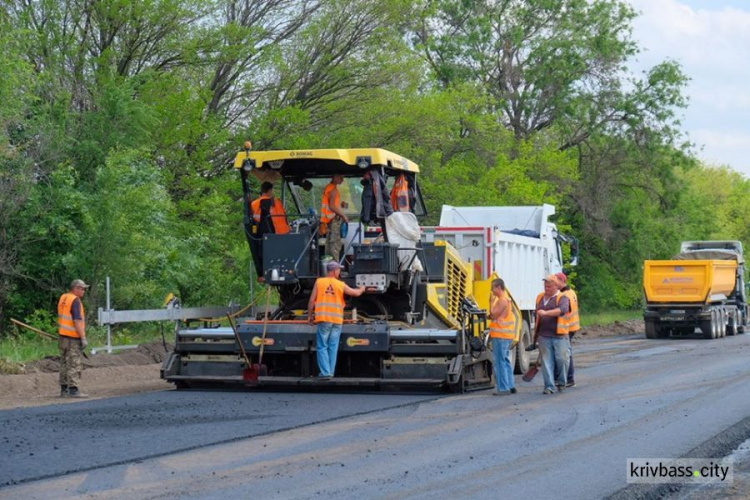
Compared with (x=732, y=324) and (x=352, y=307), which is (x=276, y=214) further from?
(x=732, y=324)

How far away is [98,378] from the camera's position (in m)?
17.4

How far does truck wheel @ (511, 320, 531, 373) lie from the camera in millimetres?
18873

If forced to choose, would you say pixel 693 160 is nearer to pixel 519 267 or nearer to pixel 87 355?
pixel 519 267

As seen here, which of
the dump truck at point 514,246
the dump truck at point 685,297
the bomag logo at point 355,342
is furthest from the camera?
the dump truck at point 685,297

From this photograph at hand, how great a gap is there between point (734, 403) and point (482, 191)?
2342 centimetres

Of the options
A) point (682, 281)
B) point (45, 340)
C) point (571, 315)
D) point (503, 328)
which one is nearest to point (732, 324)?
point (682, 281)

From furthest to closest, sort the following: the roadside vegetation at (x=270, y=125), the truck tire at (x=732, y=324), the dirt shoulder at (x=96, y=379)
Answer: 1. the truck tire at (x=732, y=324)
2. the roadside vegetation at (x=270, y=125)
3. the dirt shoulder at (x=96, y=379)

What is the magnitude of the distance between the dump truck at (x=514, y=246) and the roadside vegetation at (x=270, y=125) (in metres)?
7.07

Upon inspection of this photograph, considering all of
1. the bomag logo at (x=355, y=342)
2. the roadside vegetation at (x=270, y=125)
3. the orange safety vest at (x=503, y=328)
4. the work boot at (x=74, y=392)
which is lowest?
the work boot at (x=74, y=392)

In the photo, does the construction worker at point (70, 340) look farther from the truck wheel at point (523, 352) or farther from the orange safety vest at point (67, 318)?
the truck wheel at point (523, 352)

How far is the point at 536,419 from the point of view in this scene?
12.4m

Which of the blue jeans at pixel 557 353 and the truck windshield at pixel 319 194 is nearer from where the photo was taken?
the truck windshield at pixel 319 194

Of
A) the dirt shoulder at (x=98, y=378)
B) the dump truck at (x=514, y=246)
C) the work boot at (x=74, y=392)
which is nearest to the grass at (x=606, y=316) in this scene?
the dump truck at (x=514, y=246)

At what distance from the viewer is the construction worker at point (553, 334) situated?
1537 cm
